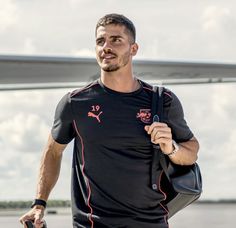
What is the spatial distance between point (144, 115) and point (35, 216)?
493 millimetres

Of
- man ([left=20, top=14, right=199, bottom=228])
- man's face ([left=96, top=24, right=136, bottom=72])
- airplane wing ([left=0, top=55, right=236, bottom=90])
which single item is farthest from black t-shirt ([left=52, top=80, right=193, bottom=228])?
airplane wing ([left=0, top=55, right=236, bottom=90])

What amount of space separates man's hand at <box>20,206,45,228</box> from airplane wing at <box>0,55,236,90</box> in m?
11.9

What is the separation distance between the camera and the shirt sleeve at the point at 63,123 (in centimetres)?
304

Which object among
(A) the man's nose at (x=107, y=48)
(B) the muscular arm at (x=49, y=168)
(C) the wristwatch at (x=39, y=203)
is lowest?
(C) the wristwatch at (x=39, y=203)

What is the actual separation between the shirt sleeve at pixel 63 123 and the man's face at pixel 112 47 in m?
0.20

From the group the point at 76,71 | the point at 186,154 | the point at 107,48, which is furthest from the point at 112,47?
the point at 76,71

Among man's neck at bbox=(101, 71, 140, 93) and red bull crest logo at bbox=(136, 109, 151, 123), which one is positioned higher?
man's neck at bbox=(101, 71, 140, 93)

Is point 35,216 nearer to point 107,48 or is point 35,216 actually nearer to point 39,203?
point 39,203

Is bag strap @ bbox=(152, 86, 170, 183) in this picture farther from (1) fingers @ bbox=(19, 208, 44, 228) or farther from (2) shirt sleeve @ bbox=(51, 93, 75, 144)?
(1) fingers @ bbox=(19, 208, 44, 228)

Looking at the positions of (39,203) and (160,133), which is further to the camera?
(39,203)

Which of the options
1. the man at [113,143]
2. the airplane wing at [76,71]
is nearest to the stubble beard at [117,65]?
the man at [113,143]

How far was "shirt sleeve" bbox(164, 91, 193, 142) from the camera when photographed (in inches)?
120

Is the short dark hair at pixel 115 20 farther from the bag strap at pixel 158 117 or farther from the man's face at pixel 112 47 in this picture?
the bag strap at pixel 158 117

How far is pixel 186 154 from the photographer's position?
2.99 metres
